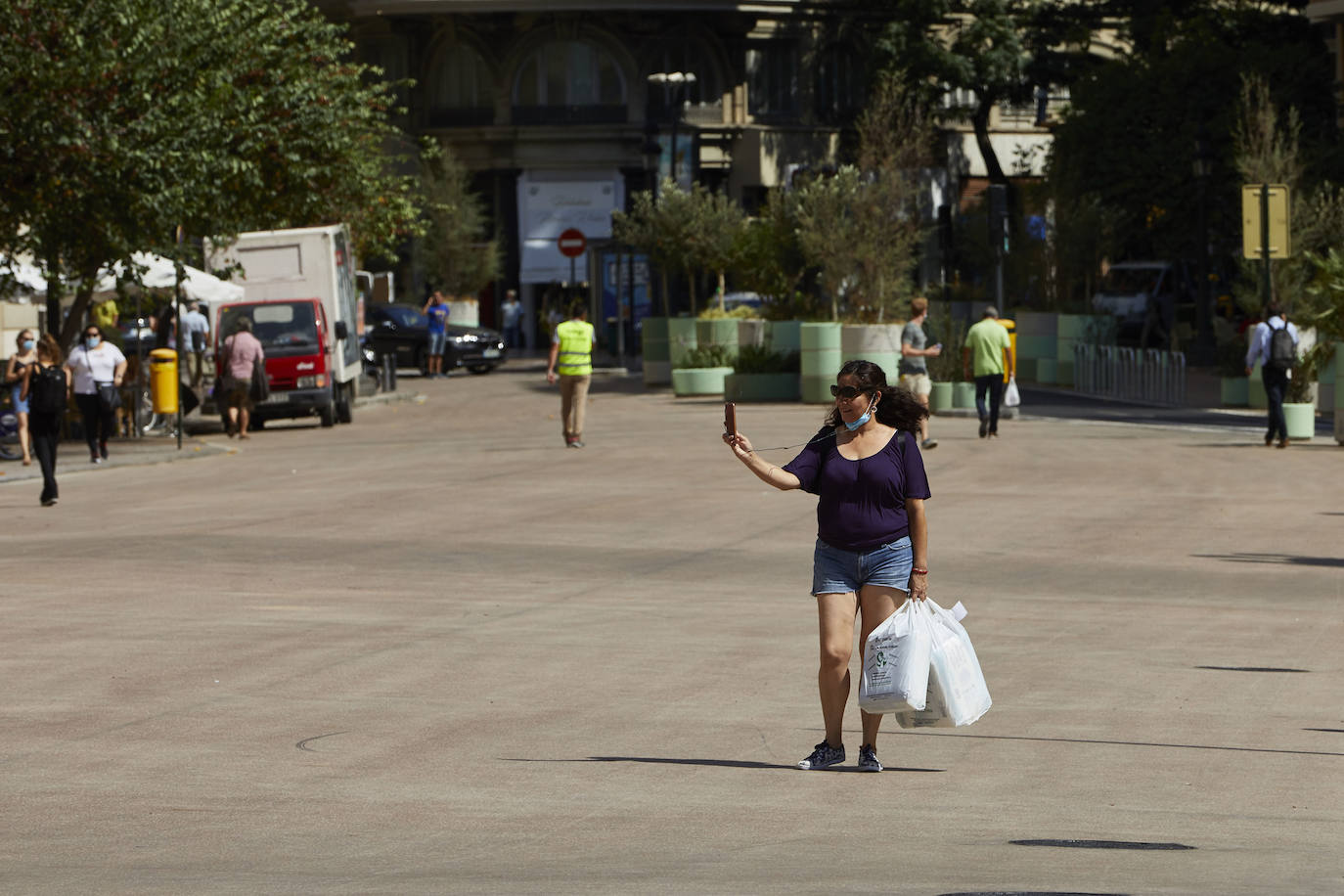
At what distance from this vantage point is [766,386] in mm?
35969

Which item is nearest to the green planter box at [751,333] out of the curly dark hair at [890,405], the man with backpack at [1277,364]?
the man with backpack at [1277,364]

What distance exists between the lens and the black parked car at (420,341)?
49.6 metres

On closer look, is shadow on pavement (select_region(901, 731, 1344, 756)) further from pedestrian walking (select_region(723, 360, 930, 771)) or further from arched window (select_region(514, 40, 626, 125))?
arched window (select_region(514, 40, 626, 125))

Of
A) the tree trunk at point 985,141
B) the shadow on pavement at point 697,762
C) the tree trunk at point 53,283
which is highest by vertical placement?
the tree trunk at point 985,141

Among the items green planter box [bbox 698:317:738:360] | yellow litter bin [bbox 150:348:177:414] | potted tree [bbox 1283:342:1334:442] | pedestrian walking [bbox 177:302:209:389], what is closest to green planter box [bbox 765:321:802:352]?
green planter box [bbox 698:317:738:360]

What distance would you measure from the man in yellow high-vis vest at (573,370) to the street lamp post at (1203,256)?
1722cm

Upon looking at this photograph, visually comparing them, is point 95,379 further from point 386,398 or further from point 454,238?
point 454,238

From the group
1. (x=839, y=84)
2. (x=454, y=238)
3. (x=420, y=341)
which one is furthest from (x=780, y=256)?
(x=839, y=84)

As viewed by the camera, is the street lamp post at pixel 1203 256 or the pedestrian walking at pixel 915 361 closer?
the pedestrian walking at pixel 915 361

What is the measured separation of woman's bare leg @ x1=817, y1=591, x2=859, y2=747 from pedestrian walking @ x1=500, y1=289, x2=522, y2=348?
50.5m

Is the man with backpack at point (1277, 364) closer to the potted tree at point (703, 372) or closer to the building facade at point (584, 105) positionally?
the potted tree at point (703, 372)

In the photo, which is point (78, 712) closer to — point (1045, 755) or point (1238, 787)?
point (1045, 755)

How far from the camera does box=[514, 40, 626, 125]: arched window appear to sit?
62469mm

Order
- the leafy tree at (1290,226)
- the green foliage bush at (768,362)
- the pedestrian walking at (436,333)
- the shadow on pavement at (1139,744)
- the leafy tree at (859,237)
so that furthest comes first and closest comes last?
the pedestrian walking at (436,333), the green foliage bush at (768,362), the leafy tree at (859,237), the leafy tree at (1290,226), the shadow on pavement at (1139,744)
